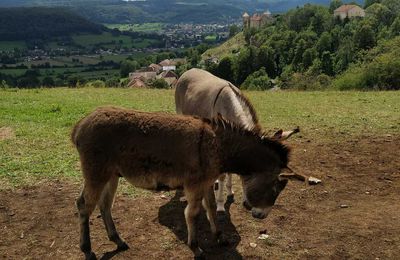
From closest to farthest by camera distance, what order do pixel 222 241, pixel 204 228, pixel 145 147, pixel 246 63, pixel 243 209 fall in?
1. pixel 145 147
2. pixel 222 241
3. pixel 204 228
4. pixel 243 209
5. pixel 246 63

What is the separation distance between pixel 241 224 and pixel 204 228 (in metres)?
0.59

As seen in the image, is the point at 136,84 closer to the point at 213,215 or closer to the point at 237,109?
the point at 237,109

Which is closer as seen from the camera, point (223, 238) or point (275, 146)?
point (275, 146)

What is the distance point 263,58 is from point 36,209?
78.3 meters

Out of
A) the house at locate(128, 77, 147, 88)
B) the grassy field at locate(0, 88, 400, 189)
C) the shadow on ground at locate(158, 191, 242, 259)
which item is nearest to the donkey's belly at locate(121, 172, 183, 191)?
the shadow on ground at locate(158, 191, 242, 259)

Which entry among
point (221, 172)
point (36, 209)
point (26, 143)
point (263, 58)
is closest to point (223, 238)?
point (221, 172)

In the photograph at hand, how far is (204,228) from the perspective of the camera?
22.1ft

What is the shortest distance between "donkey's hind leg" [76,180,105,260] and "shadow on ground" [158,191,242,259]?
1312mm

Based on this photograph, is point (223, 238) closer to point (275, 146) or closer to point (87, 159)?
point (275, 146)

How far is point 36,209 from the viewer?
7242 millimetres

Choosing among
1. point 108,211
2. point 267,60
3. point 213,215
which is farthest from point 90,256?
point 267,60

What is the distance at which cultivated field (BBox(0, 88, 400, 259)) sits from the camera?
6105 millimetres

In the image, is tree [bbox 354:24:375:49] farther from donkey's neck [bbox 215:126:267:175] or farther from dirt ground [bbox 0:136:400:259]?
donkey's neck [bbox 215:126:267:175]

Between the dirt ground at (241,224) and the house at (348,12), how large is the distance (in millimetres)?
105540
